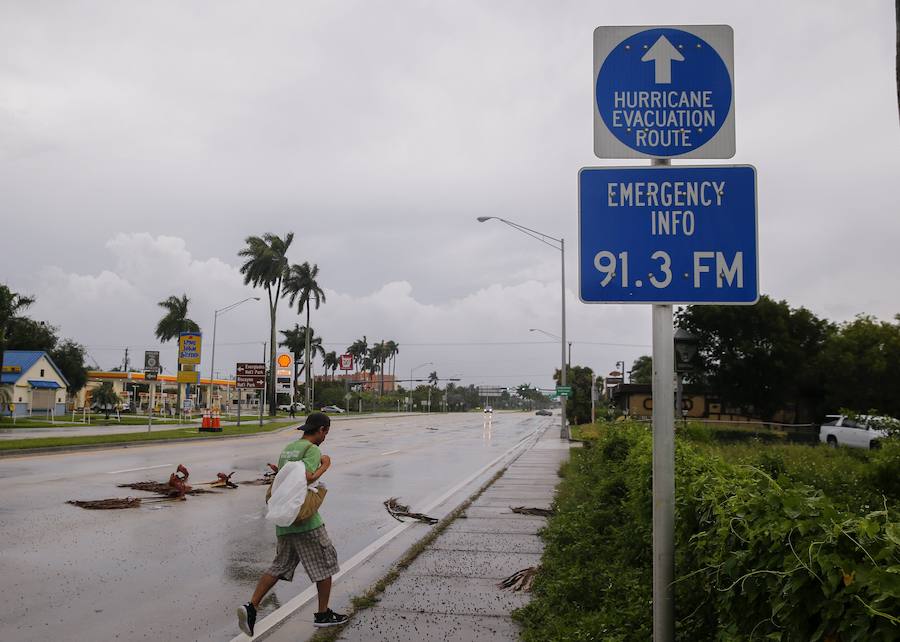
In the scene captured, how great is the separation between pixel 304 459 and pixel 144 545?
4.32m

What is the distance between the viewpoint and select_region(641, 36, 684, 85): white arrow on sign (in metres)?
3.22

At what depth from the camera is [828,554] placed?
2.53 metres

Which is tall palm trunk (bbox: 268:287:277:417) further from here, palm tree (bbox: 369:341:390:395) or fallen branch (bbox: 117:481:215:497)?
palm tree (bbox: 369:341:390:395)

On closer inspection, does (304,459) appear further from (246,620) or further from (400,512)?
(400,512)

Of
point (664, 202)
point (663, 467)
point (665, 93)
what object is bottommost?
point (663, 467)

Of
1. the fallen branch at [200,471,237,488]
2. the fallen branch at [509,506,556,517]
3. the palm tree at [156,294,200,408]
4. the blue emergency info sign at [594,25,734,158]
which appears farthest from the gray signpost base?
the palm tree at [156,294,200,408]

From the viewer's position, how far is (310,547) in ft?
19.0

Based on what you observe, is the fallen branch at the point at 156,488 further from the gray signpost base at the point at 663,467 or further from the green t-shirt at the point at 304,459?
the gray signpost base at the point at 663,467

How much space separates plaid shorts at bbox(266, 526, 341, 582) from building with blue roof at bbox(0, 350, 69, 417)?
208 ft

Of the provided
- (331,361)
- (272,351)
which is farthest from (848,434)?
(331,361)

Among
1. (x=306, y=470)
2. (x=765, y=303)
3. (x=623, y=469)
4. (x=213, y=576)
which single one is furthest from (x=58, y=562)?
(x=765, y=303)

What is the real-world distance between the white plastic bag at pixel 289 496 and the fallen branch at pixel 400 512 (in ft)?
19.0

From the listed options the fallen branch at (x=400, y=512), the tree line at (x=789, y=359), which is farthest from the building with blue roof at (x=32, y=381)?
the fallen branch at (x=400, y=512)

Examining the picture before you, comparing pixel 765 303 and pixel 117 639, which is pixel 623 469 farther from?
pixel 765 303
